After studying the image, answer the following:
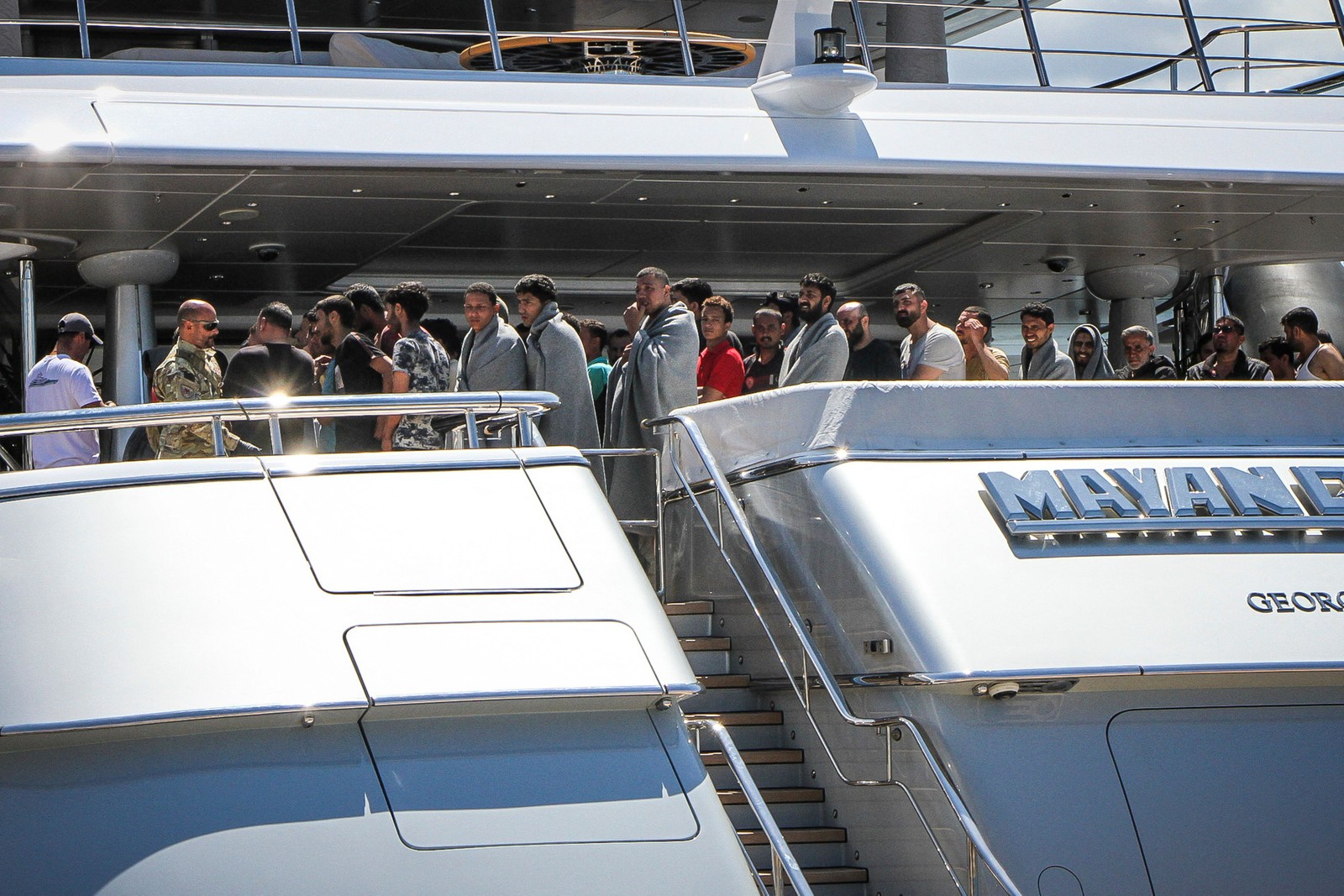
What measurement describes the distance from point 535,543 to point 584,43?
7537 millimetres

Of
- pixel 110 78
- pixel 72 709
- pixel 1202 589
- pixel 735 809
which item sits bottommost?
pixel 735 809

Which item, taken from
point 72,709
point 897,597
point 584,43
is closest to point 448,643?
point 72,709

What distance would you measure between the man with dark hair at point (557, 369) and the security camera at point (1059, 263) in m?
7.36

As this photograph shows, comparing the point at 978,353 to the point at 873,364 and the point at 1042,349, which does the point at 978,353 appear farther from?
the point at 873,364

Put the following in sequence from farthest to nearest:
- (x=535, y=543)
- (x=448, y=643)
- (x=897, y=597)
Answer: (x=897, y=597)
(x=535, y=543)
(x=448, y=643)

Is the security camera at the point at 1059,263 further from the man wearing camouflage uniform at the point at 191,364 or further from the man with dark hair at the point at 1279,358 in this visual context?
the man wearing camouflage uniform at the point at 191,364

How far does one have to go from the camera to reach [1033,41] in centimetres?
1104

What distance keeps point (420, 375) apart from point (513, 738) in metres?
2.96

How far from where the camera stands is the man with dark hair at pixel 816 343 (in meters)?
6.96

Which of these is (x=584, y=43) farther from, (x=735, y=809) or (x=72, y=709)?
(x=72, y=709)

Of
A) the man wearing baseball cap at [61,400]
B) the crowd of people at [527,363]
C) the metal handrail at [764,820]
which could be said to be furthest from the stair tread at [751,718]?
the man wearing baseball cap at [61,400]

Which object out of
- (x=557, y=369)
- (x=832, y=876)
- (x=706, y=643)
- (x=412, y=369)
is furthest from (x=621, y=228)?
(x=832, y=876)

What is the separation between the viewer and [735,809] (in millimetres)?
5254

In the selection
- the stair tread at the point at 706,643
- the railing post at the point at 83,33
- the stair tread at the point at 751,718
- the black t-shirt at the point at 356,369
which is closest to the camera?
the stair tread at the point at 751,718
